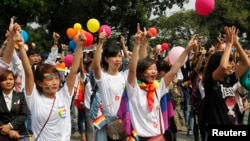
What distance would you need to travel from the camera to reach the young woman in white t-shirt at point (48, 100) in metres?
4.02

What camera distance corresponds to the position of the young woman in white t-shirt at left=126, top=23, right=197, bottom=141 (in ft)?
14.0

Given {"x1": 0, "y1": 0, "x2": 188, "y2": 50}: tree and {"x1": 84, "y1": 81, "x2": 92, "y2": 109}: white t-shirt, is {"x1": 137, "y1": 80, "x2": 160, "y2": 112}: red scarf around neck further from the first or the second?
{"x1": 0, "y1": 0, "x2": 188, "y2": 50}: tree

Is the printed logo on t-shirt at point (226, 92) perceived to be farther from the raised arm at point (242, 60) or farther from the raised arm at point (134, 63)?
the raised arm at point (134, 63)

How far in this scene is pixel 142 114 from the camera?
170 inches

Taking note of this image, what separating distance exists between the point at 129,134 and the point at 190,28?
5468 centimetres

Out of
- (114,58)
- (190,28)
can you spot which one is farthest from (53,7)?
(190,28)

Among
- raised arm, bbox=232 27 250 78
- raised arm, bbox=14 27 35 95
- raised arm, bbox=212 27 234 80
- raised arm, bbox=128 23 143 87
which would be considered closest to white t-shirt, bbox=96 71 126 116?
raised arm, bbox=128 23 143 87

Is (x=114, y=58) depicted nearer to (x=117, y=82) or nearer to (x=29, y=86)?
(x=117, y=82)

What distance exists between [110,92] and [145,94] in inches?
26.9

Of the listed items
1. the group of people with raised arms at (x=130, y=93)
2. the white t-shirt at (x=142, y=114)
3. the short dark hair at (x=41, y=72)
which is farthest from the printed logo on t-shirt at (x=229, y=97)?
the short dark hair at (x=41, y=72)

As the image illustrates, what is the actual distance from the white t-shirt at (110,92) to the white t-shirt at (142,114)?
1.89 ft

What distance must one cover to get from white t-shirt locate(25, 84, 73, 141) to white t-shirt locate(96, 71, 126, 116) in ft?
2.81

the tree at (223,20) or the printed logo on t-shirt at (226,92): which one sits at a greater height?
the tree at (223,20)

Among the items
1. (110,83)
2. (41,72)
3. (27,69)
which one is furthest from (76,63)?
(110,83)
